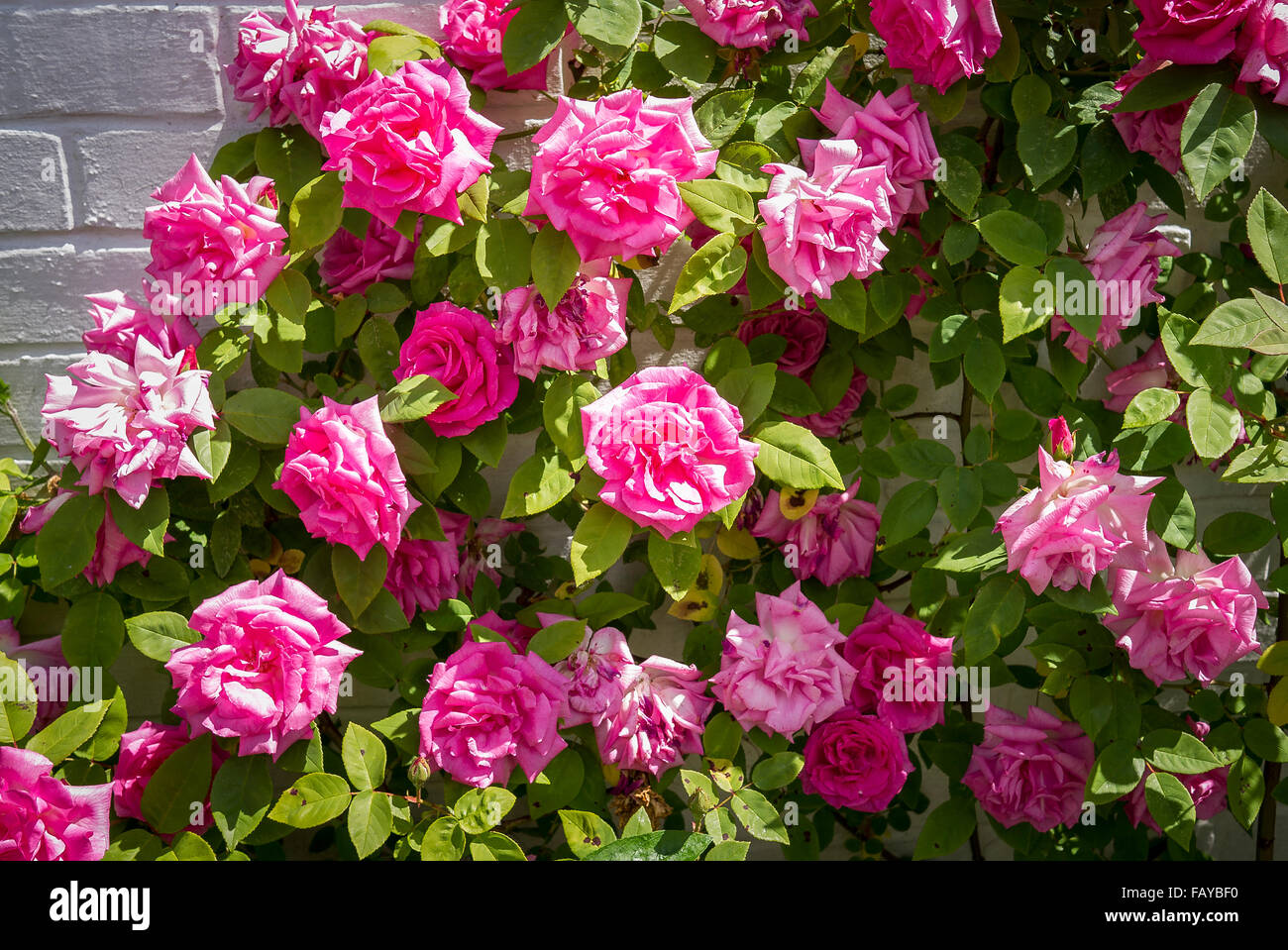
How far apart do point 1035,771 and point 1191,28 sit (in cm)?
81

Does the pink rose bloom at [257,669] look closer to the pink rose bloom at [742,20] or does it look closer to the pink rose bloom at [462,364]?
the pink rose bloom at [462,364]

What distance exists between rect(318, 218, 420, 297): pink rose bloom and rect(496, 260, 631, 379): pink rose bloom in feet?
0.66

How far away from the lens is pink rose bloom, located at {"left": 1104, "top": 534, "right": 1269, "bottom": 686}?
1017 mm

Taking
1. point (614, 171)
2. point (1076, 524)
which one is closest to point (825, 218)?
point (614, 171)

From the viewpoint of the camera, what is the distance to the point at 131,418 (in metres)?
0.98

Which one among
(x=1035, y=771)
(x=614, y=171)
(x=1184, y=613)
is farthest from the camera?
(x=1035, y=771)

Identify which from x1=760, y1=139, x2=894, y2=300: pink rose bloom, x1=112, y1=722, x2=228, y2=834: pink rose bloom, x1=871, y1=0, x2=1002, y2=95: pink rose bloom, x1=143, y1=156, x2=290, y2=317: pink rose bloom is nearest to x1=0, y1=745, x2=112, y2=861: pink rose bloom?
x1=112, y1=722, x2=228, y2=834: pink rose bloom

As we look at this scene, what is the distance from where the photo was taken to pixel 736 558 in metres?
1.31

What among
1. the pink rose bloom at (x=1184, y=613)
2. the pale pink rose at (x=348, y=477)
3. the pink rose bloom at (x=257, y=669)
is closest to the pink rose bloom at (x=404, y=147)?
the pale pink rose at (x=348, y=477)

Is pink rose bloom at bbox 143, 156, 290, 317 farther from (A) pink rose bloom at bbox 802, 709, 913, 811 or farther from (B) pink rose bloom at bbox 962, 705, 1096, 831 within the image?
(B) pink rose bloom at bbox 962, 705, 1096, 831

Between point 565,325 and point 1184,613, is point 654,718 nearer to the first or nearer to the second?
point 565,325
